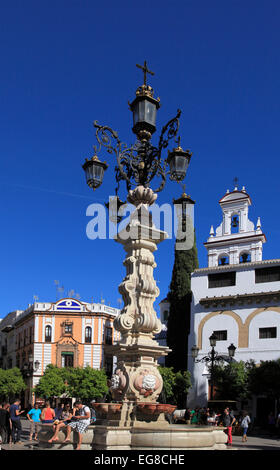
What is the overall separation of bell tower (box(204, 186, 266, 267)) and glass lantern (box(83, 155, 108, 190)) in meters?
27.1

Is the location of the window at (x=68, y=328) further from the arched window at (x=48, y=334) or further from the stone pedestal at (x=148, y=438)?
the stone pedestal at (x=148, y=438)

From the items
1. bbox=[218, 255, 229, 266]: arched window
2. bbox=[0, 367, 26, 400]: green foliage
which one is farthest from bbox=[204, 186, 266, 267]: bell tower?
bbox=[0, 367, 26, 400]: green foliage

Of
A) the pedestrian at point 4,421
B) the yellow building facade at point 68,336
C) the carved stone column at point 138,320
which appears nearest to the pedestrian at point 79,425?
the carved stone column at point 138,320

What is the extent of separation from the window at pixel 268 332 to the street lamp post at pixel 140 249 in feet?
71.8

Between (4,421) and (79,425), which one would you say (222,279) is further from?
(79,425)

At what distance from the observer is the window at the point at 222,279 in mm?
33969

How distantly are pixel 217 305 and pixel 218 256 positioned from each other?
19.1 feet

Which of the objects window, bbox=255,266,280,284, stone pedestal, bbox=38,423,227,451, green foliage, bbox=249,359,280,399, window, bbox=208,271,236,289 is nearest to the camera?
stone pedestal, bbox=38,423,227,451

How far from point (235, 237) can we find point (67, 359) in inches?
829

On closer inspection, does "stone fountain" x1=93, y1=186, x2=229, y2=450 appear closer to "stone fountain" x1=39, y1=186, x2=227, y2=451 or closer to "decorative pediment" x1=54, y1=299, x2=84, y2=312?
"stone fountain" x1=39, y1=186, x2=227, y2=451

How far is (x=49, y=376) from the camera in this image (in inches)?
1720

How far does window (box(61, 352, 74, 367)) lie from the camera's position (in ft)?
161

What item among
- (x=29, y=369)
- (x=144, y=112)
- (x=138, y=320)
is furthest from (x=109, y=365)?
(x=144, y=112)

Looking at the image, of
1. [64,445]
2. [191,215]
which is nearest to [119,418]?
[64,445]
